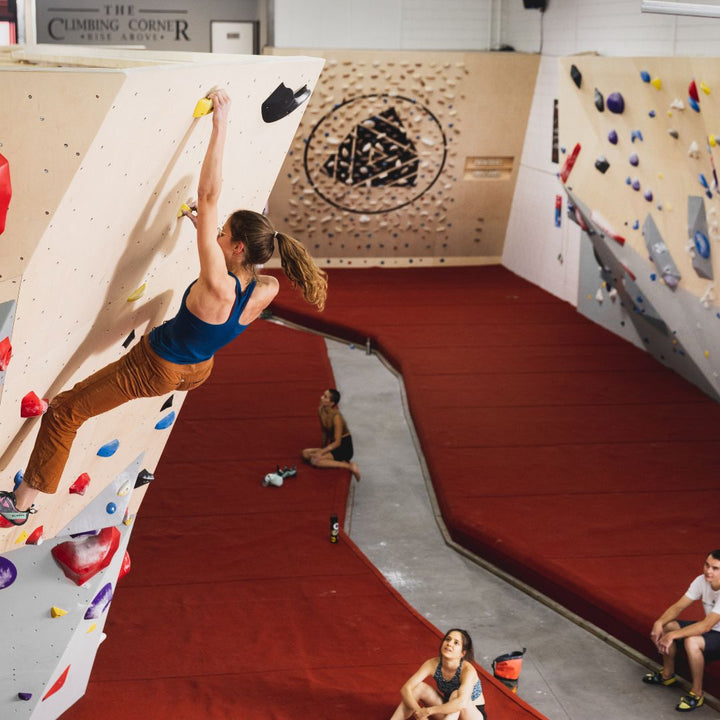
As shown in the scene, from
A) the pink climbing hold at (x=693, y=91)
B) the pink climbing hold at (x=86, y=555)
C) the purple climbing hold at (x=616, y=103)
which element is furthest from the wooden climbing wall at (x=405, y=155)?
the pink climbing hold at (x=86, y=555)

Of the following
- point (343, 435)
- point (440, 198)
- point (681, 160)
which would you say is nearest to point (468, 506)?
point (343, 435)

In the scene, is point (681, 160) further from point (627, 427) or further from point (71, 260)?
point (71, 260)

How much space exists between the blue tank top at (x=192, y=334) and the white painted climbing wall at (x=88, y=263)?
18 cm

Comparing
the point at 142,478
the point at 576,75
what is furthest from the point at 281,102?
the point at 576,75

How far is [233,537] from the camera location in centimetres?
542

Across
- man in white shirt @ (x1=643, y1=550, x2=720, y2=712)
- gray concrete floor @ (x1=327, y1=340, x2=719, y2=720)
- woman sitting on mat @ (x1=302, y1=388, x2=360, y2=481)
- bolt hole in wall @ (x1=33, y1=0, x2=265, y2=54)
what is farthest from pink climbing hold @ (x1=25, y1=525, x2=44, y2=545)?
bolt hole in wall @ (x1=33, y1=0, x2=265, y2=54)

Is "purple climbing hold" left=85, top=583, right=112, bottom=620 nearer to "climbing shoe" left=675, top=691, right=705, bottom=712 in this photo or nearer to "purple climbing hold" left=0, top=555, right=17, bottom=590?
"purple climbing hold" left=0, top=555, right=17, bottom=590

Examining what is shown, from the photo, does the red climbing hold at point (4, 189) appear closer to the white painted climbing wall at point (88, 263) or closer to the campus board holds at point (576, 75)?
the white painted climbing wall at point (88, 263)

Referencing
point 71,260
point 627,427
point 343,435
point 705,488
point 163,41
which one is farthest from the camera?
point 163,41

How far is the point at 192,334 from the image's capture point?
300 cm

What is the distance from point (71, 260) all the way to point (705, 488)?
14.3ft

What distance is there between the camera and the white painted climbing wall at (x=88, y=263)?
6.93ft

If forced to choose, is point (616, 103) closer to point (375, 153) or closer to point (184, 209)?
point (184, 209)

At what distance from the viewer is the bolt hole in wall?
1017 centimetres
